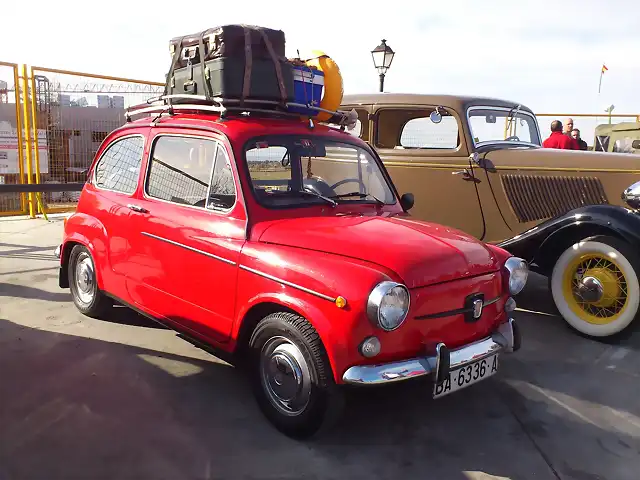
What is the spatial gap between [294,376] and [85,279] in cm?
273

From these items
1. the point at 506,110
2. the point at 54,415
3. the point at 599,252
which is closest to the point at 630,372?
the point at 599,252

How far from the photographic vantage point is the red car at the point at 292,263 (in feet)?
9.05

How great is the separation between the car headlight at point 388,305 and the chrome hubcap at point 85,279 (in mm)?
3024

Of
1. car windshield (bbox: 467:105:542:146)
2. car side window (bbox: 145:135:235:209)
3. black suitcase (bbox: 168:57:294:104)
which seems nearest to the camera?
car side window (bbox: 145:135:235:209)

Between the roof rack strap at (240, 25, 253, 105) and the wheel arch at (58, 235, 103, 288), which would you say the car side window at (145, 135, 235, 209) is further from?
the wheel arch at (58, 235, 103, 288)

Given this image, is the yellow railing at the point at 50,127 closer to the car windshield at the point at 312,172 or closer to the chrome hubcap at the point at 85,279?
the chrome hubcap at the point at 85,279

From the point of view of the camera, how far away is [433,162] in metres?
5.88

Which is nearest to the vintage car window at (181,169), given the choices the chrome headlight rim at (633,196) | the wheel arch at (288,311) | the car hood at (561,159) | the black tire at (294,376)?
the wheel arch at (288,311)

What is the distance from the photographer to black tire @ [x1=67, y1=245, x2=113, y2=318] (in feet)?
15.4

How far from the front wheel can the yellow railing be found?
8358mm

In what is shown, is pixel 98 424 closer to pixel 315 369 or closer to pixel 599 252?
pixel 315 369

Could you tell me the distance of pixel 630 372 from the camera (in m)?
4.11

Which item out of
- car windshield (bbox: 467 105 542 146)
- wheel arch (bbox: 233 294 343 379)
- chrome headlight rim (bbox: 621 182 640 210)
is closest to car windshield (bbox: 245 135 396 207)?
wheel arch (bbox: 233 294 343 379)

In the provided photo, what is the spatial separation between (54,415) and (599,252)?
14.1 ft
